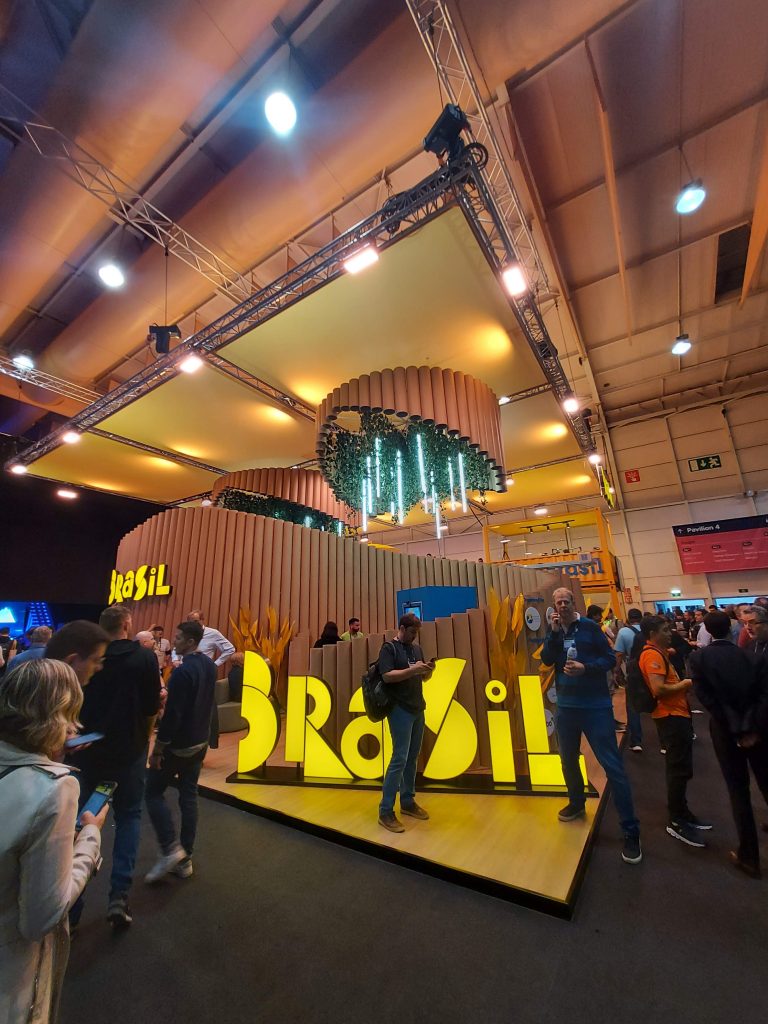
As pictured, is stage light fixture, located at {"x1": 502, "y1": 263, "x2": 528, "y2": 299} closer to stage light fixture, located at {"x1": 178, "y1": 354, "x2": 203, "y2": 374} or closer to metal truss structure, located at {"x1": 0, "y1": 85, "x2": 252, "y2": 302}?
metal truss structure, located at {"x1": 0, "y1": 85, "x2": 252, "y2": 302}

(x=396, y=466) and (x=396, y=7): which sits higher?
(x=396, y=7)

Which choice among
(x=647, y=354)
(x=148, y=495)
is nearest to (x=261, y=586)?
(x=148, y=495)

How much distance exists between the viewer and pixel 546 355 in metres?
6.32

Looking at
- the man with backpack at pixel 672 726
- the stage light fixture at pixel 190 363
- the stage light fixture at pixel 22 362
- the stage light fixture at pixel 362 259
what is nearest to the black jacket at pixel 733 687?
the man with backpack at pixel 672 726

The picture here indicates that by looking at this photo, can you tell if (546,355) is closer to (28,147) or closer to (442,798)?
(442,798)

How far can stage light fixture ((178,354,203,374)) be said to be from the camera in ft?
20.7

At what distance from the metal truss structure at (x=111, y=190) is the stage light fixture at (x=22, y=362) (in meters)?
3.39

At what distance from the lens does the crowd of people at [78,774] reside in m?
0.96

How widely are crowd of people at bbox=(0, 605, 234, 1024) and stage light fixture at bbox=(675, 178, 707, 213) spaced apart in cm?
737

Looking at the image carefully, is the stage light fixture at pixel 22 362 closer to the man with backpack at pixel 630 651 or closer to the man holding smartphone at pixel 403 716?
the man holding smartphone at pixel 403 716

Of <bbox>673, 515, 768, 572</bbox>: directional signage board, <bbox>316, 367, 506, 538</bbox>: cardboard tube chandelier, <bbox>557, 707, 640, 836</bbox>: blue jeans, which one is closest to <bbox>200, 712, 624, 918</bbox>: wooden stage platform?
<bbox>557, 707, 640, 836</bbox>: blue jeans

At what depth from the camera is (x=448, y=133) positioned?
3.72 meters

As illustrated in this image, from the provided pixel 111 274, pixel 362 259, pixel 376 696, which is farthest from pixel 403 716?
pixel 111 274

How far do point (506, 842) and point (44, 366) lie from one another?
9.66 m
